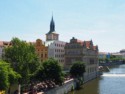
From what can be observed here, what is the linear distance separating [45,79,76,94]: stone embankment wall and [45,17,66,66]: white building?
24.8 m

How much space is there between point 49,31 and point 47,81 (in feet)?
161

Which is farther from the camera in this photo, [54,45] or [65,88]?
[54,45]

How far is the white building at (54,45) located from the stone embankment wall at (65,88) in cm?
2476

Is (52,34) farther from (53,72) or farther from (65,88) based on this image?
(53,72)

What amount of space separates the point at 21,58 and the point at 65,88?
11.5 m

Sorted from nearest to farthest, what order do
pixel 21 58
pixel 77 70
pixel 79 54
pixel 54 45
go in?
pixel 21 58, pixel 77 70, pixel 54 45, pixel 79 54

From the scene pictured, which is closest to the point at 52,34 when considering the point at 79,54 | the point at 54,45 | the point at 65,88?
the point at 54,45

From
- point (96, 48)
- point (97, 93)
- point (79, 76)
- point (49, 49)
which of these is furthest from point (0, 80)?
point (96, 48)

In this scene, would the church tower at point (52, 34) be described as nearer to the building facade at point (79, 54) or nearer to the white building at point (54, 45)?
the white building at point (54, 45)

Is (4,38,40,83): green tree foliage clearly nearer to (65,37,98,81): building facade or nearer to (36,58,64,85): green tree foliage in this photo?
(36,58,64,85): green tree foliage

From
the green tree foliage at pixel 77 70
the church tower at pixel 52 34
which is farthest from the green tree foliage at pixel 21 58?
the church tower at pixel 52 34

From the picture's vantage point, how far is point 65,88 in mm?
66688

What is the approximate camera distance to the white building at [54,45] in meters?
98.6

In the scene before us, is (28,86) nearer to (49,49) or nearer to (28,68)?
(28,68)
